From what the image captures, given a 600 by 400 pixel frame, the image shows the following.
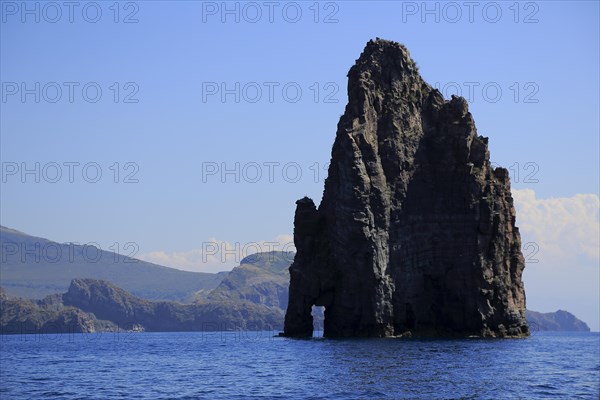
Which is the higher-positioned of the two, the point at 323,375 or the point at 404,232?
the point at 404,232

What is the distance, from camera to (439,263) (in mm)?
133125

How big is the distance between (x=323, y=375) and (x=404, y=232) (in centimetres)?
6817

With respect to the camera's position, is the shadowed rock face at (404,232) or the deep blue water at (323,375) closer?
the deep blue water at (323,375)

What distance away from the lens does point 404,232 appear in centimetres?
13438

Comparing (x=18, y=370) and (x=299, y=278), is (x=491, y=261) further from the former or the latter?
(x=18, y=370)

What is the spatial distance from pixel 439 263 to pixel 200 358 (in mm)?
47581

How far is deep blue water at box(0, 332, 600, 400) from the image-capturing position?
58.3 m

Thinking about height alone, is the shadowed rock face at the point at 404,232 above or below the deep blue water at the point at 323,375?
above

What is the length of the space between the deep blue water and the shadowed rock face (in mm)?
29036

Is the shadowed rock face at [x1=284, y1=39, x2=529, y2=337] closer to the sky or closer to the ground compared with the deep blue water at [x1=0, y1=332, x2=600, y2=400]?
closer to the sky

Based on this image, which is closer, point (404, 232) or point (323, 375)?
point (323, 375)

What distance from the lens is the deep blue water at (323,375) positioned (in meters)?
58.3

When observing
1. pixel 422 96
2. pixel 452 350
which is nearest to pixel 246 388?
pixel 452 350

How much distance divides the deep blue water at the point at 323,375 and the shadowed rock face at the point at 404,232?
29036mm
